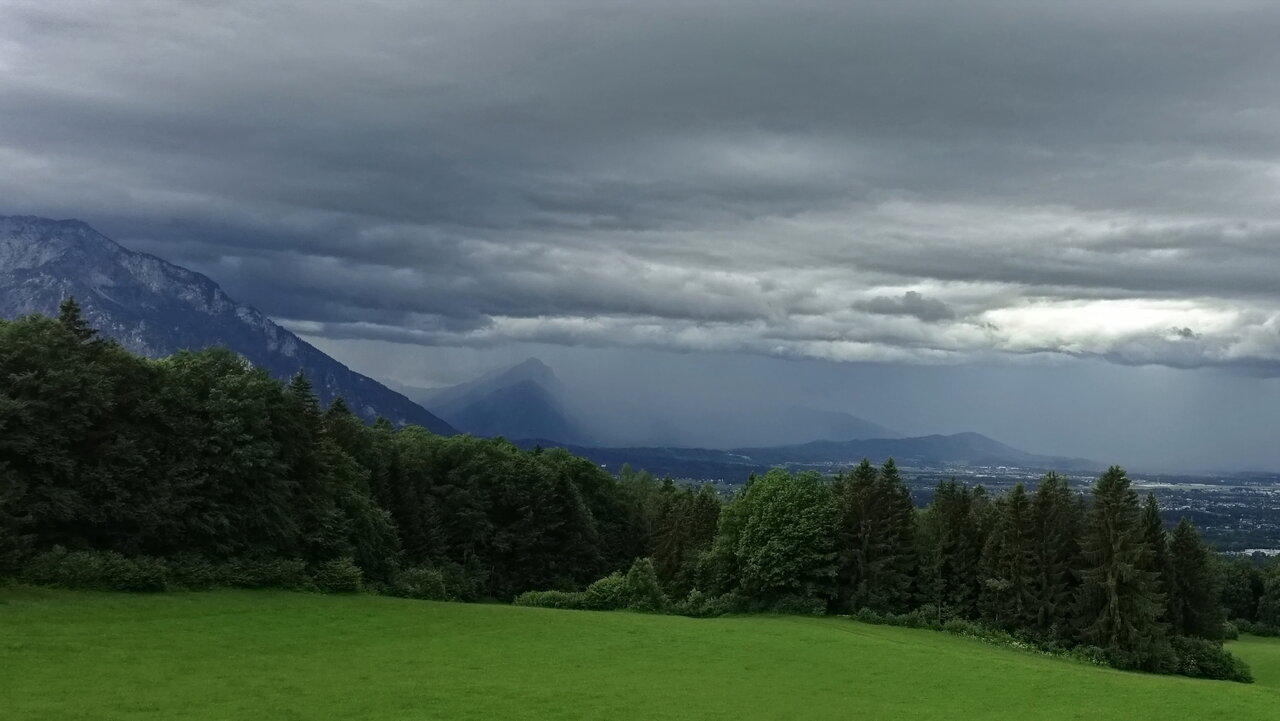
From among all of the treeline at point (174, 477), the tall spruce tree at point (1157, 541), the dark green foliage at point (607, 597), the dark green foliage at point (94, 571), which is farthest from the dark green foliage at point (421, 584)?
the tall spruce tree at point (1157, 541)

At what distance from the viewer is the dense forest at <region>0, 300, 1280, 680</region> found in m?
46.0

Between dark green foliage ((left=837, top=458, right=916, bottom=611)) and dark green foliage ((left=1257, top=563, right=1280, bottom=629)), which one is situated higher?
dark green foliage ((left=837, top=458, right=916, bottom=611))

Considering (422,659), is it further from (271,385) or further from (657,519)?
(657,519)

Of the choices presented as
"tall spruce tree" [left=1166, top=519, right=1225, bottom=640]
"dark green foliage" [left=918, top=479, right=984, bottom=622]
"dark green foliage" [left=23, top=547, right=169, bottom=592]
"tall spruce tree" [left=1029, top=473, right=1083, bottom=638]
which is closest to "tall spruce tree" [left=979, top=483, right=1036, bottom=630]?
"tall spruce tree" [left=1029, top=473, right=1083, bottom=638]

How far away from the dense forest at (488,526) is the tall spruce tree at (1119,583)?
0.55 feet

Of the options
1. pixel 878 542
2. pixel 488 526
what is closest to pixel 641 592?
pixel 878 542

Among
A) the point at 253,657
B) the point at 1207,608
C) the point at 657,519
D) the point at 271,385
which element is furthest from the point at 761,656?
the point at 657,519

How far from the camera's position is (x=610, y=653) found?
40.2 meters

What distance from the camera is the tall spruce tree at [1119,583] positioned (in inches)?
2408

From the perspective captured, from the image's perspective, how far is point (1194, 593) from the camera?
6838 cm

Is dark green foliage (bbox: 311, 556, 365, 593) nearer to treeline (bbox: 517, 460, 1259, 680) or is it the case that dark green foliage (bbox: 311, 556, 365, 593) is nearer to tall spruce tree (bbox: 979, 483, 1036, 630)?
treeline (bbox: 517, 460, 1259, 680)

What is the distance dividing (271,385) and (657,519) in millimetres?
51602

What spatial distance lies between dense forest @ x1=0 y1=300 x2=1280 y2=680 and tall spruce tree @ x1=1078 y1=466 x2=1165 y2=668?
17cm

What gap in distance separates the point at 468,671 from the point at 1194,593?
57.6 m
